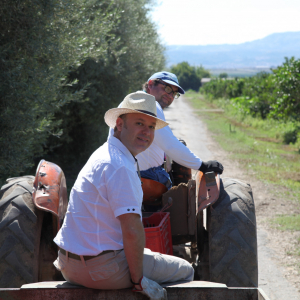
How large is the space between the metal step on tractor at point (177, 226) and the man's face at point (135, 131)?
3.19 ft

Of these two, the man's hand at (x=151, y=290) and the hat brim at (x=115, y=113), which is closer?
the man's hand at (x=151, y=290)

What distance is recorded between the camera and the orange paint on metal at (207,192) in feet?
10.9

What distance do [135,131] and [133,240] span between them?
0.72 metres

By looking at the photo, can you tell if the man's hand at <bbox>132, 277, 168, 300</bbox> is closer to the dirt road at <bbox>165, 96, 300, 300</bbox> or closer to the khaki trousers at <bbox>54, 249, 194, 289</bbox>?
the khaki trousers at <bbox>54, 249, 194, 289</bbox>

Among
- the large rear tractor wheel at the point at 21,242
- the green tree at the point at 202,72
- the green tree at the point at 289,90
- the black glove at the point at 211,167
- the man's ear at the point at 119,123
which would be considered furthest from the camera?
the green tree at the point at 202,72

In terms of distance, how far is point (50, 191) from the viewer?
3.27 meters

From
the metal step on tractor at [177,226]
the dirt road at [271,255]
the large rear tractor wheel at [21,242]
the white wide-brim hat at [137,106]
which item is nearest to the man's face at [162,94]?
the metal step on tractor at [177,226]

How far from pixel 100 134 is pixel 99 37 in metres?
3.64

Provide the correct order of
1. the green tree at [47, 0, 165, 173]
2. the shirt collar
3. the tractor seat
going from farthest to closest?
the green tree at [47, 0, 165, 173], the tractor seat, the shirt collar

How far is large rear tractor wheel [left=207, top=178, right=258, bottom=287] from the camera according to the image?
3.09m

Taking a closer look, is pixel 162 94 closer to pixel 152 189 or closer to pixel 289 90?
pixel 152 189

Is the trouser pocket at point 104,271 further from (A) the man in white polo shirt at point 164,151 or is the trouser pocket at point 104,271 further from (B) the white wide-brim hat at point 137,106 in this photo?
(A) the man in white polo shirt at point 164,151

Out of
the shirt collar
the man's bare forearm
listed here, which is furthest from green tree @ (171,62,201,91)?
the man's bare forearm

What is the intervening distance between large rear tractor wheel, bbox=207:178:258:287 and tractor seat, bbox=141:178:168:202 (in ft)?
2.01
